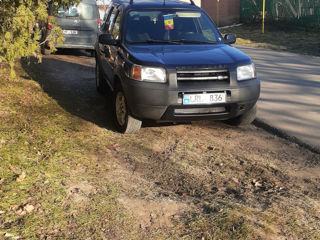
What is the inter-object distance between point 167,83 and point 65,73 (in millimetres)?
5801

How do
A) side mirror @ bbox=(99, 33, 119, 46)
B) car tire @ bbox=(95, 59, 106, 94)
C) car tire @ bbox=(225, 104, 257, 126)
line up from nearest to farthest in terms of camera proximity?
car tire @ bbox=(225, 104, 257, 126)
side mirror @ bbox=(99, 33, 119, 46)
car tire @ bbox=(95, 59, 106, 94)

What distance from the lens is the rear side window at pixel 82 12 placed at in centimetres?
1245

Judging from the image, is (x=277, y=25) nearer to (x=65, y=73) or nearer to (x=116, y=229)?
(x=65, y=73)

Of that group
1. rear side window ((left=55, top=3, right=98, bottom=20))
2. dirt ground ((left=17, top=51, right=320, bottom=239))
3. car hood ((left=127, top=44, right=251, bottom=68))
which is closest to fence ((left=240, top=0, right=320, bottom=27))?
rear side window ((left=55, top=3, right=98, bottom=20))

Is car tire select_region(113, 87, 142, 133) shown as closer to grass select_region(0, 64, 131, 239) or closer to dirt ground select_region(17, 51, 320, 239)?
dirt ground select_region(17, 51, 320, 239)

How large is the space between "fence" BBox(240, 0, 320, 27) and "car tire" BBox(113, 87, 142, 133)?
62.6 feet

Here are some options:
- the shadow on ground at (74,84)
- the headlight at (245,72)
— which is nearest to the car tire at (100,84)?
the shadow on ground at (74,84)

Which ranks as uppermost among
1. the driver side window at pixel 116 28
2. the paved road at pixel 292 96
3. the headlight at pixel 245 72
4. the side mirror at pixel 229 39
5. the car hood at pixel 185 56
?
the driver side window at pixel 116 28

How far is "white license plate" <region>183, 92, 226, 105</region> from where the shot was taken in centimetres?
523

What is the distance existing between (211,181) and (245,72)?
178 cm

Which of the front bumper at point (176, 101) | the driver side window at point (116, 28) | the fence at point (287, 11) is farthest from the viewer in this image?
the fence at point (287, 11)

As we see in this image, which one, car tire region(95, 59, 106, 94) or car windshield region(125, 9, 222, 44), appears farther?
car tire region(95, 59, 106, 94)

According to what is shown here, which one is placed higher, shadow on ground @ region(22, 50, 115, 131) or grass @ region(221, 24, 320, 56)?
grass @ region(221, 24, 320, 56)

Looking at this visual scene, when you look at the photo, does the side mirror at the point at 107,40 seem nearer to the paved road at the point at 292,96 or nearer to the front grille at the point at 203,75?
the front grille at the point at 203,75
